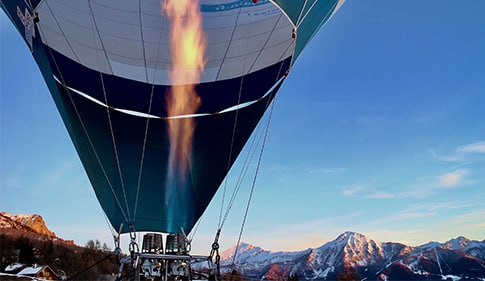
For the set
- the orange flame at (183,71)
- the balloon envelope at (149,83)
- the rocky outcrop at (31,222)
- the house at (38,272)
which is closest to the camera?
the orange flame at (183,71)

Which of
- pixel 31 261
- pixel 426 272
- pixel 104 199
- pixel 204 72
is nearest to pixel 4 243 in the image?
pixel 31 261

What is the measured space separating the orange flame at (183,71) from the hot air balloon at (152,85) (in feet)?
0.18

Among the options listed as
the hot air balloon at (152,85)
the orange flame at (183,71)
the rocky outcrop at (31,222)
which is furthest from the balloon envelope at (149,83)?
the rocky outcrop at (31,222)

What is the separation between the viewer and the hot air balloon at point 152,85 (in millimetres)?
7457

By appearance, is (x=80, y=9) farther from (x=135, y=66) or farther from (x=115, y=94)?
(x=115, y=94)

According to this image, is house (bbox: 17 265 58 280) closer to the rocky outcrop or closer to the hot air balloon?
the hot air balloon

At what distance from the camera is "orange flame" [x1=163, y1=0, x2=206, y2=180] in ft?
24.0

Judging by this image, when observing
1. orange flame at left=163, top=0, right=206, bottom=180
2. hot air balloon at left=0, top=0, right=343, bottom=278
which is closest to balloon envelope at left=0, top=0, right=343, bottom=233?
hot air balloon at left=0, top=0, right=343, bottom=278

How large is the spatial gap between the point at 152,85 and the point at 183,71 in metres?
0.81

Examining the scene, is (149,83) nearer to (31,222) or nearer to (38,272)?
(38,272)

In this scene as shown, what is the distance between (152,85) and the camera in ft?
28.7

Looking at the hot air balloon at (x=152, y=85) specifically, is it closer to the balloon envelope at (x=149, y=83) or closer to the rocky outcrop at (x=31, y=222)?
the balloon envelope at (x=149, y=83)

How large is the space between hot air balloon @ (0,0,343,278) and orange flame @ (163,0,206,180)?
0.18 feet

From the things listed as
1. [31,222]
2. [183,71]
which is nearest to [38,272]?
[183,71]
